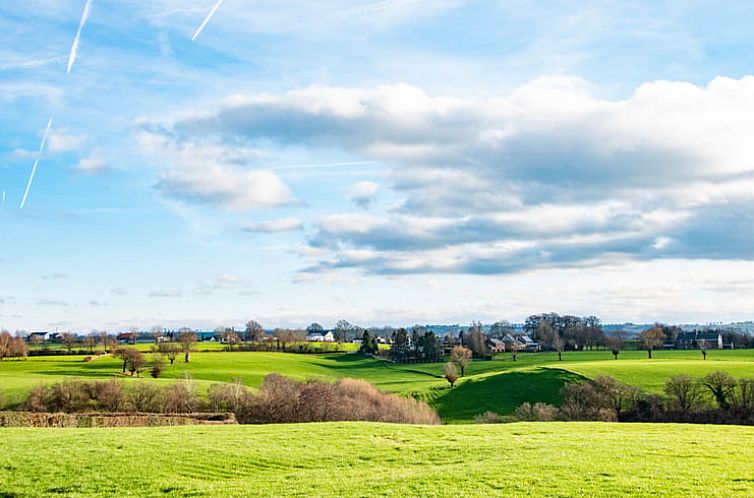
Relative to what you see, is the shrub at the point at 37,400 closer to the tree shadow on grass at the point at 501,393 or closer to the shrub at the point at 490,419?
the tree shadow on grass at the point at 501,393

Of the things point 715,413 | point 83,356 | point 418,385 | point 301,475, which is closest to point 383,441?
point 301,475

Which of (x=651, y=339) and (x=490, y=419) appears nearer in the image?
(x=490, y=419)

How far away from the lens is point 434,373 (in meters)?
136

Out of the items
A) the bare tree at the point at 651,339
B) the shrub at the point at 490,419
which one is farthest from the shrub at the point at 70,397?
the bare tree at the point at 651,339

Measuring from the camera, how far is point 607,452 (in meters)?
25.5

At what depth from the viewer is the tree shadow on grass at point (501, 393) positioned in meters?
87.9

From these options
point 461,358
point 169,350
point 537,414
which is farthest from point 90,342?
point 537,414

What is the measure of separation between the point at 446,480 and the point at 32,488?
44.3ft

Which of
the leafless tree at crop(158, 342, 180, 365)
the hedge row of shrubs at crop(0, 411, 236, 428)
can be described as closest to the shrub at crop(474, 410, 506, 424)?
the hedge row of shrubs at crop(0, 411, 236, 428)

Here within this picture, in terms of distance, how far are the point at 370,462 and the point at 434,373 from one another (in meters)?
112

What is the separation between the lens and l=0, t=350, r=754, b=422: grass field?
299 ft

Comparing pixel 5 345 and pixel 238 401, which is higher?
pixel 5 345

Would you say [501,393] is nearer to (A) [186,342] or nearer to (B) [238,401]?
(B) [238,401]

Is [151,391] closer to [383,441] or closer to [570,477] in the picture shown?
[383,441]
